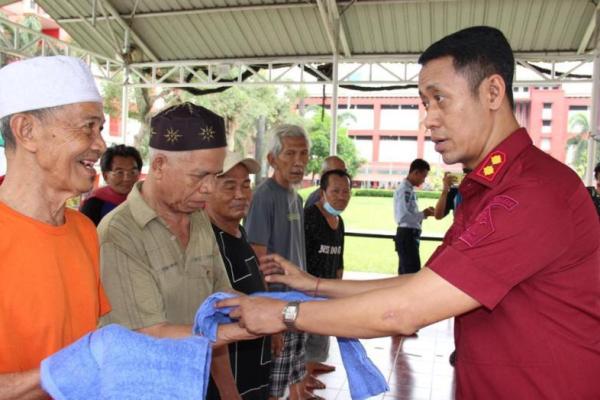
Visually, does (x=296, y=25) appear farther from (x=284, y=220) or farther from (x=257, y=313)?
(x=257, y=313)

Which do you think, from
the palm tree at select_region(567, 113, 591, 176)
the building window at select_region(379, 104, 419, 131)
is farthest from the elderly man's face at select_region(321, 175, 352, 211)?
the building window at select_region(379, 104, 419, 131)

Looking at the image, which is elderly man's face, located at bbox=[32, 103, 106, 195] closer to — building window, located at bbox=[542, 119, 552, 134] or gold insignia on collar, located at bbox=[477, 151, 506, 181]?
gold insignia on collar, located at bbox=[477, 151, 506, 181]

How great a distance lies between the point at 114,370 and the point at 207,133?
1.03 meters

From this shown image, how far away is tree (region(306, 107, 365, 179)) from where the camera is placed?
1402 inches

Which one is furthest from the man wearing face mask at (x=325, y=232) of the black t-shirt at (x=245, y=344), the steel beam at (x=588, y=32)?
the steel beam at (x=588, y=32)

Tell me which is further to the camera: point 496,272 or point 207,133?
point 207,133

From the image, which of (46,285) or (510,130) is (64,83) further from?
(510,130)

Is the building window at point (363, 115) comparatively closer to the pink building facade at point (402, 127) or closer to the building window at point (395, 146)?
the pink building facade at point (402, 127)

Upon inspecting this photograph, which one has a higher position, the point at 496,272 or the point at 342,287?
the point at 496,272

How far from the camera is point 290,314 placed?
143 centimetres

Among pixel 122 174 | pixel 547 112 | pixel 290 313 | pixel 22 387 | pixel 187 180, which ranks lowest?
pixel 22 387

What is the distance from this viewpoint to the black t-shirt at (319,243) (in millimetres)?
4184

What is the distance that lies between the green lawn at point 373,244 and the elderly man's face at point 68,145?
8.56 metres

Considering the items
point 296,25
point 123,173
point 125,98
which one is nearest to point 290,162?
point 123,173
